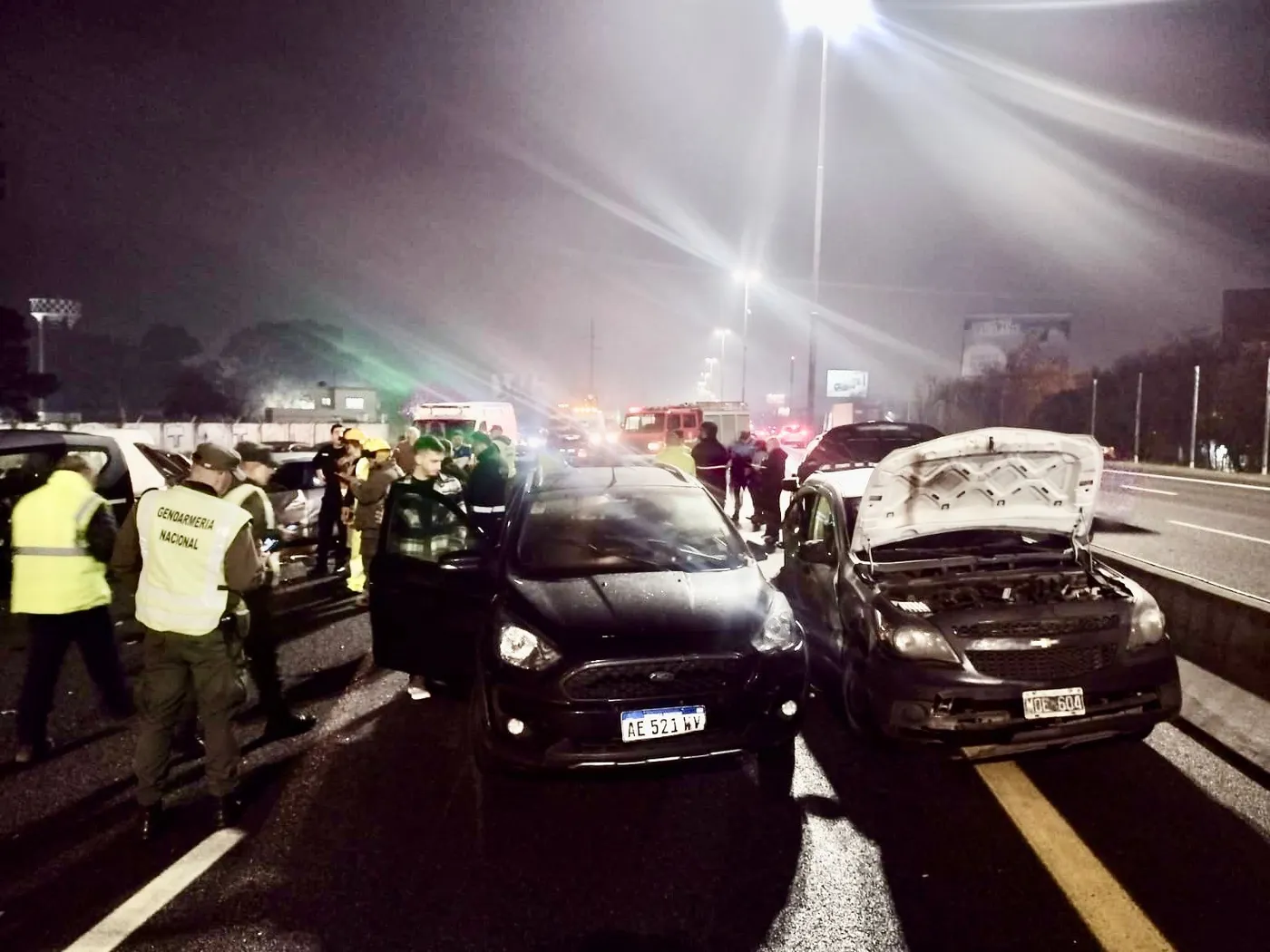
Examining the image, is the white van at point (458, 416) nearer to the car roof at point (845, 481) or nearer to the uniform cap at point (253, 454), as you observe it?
the car roof at point (845, 481)

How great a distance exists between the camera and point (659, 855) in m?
3.82

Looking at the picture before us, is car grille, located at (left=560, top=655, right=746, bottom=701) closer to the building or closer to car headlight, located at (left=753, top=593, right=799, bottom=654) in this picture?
car headlight, located at (left=753, top=593, right=799, bottom=654)

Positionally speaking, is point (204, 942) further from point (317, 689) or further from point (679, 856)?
point (317, 689)

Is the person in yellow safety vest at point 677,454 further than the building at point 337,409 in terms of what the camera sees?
No

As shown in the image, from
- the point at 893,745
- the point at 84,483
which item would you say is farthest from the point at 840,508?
the point at 84,483

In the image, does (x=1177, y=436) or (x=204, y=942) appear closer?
(x=204, y=942)

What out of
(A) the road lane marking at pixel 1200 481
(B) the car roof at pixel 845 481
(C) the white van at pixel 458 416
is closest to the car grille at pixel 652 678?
(B) the car roof at pixel 845 481

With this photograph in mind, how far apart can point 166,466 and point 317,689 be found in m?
5.08

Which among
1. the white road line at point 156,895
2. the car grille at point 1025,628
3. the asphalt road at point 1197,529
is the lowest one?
the asphalt road at point 1197,529

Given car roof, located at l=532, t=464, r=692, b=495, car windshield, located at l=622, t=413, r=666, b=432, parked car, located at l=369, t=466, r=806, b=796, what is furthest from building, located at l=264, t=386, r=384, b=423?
parked car, located at l=369, t=466, r=806, b=796

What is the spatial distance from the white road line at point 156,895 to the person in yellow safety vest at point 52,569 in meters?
1.76

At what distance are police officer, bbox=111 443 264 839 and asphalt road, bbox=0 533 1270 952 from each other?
32cm

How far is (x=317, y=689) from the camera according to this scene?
6352mm

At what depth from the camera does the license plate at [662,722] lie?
159 inches
